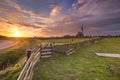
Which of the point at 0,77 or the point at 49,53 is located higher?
the point at 49,53

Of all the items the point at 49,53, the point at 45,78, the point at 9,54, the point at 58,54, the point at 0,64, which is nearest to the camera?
the point at 45,78

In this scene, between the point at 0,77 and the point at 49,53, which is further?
the point at 49,53

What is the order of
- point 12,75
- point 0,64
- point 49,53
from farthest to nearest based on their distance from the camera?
point 0,64
point 49,53
point 12,75

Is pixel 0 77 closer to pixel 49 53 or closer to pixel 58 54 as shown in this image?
pixel 49 53

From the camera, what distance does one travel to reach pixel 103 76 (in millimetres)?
9680

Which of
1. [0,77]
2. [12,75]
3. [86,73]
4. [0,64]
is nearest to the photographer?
[86,73]

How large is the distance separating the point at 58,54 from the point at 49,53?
1.81 meters

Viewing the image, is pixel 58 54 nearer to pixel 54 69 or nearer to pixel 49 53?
pixel 49 53

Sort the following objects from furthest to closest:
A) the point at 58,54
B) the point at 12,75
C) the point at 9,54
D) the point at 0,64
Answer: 1. the point at 9,54
2. the point at 0,64
3. the point at 58,54
4. the point at 12,75

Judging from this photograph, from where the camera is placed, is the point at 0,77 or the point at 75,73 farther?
the point at 0,77

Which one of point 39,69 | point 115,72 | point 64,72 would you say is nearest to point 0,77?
point 39,69

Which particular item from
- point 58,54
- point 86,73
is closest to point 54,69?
point 86,73

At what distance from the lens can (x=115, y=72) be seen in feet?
33.9

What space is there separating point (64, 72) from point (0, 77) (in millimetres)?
5724
